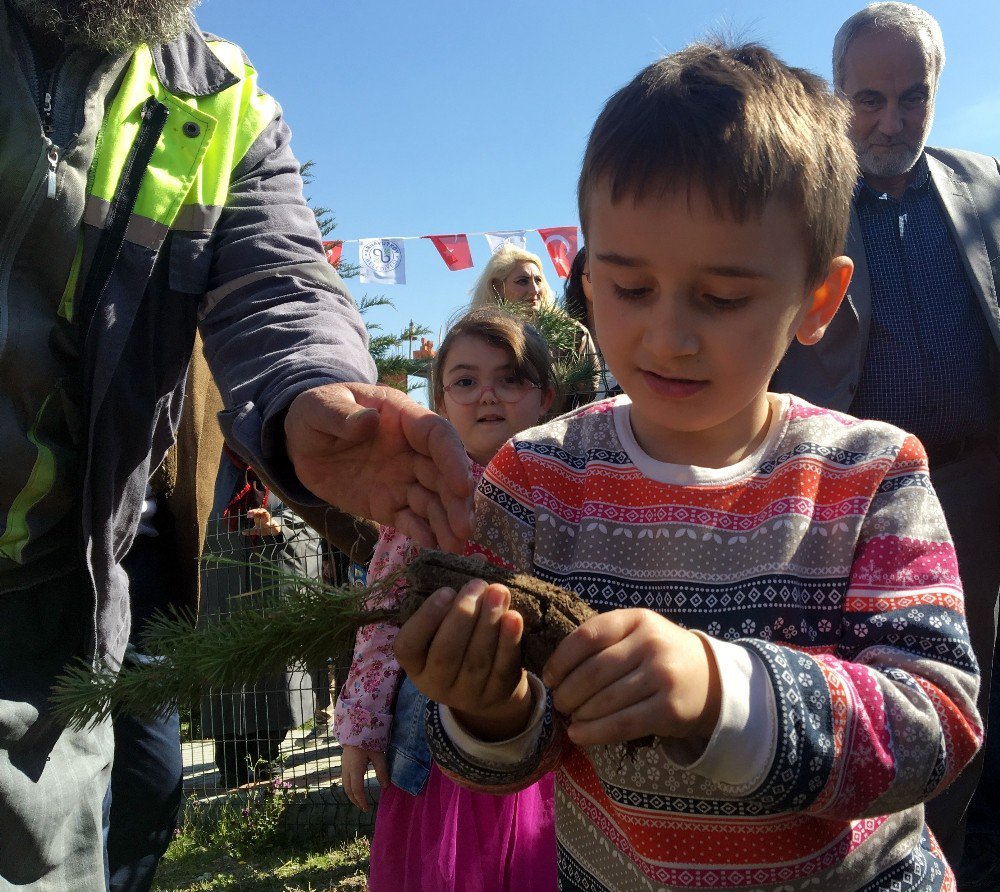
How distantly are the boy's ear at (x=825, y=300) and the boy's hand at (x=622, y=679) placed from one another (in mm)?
778

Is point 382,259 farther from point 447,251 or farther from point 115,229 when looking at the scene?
point 115,229

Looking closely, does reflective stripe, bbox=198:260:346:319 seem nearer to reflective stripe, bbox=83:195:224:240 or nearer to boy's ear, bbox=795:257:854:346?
reflective stripe, bbox=83:195:224:240

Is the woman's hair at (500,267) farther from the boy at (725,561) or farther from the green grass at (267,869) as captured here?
the boy at (725,561)

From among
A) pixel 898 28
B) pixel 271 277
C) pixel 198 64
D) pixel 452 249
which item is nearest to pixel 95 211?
pixel 271 277

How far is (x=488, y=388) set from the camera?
3844mm

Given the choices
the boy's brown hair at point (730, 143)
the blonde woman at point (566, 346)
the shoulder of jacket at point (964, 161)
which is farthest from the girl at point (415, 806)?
the shoulder of jacket at point (964, 161)

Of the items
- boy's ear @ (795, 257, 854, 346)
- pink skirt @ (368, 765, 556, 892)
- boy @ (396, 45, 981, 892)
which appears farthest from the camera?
pink skirt @ (368, 765, 556, 892)

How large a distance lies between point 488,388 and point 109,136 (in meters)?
1.74

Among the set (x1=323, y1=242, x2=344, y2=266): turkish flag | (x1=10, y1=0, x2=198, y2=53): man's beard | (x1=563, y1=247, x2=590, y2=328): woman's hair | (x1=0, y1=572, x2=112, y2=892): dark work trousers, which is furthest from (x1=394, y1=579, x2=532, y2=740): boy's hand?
(x1=323, y1=242, x2=344, y2=266): turkish flag

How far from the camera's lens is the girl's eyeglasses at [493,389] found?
3.84 m

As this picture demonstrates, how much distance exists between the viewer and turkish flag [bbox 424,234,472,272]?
1359 centimetres

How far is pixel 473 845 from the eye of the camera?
2814 mm

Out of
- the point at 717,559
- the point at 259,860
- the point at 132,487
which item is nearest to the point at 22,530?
the point at 132,487

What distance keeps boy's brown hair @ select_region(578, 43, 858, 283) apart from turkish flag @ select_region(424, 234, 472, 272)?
466 inches
